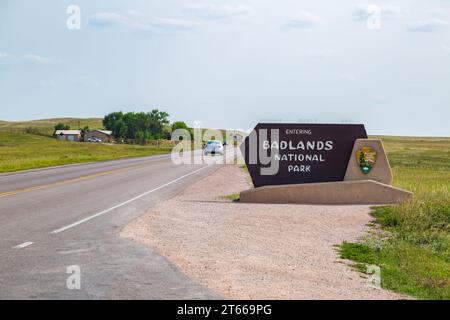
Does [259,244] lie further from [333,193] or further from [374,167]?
[374,167]

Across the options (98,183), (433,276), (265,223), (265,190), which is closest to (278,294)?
(433,276)

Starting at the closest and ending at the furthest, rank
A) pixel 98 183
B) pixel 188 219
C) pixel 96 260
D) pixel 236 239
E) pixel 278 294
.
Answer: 1. pixel 278 294
2. pixel 96 260
3. pixel 236 239
4. pixel 188 219
5. pixel 98 183

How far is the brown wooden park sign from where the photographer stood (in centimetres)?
2006

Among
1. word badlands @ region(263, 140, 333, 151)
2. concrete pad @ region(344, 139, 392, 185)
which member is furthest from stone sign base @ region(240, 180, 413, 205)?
word badlands @ region(263, 140, 333, 151)

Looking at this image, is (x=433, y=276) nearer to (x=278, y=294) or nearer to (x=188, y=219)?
(x=278, y=294)

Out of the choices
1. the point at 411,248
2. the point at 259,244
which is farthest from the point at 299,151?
the point at 259,244

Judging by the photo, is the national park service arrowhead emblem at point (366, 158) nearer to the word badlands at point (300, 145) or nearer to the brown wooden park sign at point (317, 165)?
the brown wooden park sign at point (317, 165)

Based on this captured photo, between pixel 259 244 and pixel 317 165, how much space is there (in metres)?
8.31

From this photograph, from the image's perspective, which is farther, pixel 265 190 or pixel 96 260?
pixel 265 190

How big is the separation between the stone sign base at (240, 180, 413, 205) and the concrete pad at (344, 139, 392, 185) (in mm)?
214

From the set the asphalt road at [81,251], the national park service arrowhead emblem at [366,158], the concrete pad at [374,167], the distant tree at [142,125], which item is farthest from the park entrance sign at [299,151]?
the distant tree at [142,125]

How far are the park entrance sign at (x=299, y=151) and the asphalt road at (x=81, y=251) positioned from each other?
3120 millimetres
